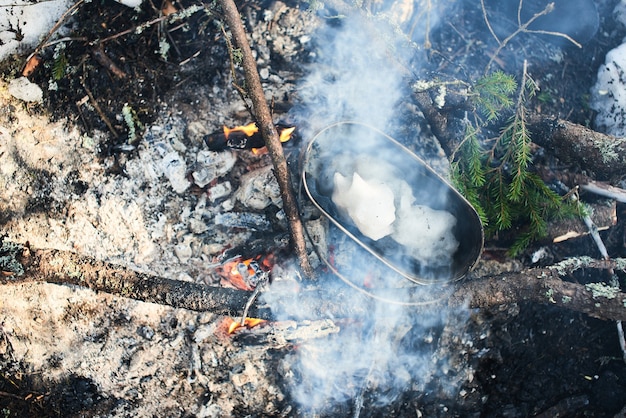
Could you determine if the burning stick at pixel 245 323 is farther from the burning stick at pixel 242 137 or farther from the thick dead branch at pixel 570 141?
the thick dead branch at pixel 570 141

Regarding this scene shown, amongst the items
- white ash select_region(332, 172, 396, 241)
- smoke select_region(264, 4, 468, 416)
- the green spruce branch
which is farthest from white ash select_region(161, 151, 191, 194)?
the green spruce branch

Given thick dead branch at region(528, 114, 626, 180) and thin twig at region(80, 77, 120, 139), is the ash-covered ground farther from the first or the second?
thick dead branch at region(528, 114, 626, 180)

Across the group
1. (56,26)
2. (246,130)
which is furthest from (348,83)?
(56,26)

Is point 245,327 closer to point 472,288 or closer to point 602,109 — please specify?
point 472,288

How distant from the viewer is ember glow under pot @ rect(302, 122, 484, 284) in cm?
312

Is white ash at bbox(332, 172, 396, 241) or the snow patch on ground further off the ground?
the snow patch on ground

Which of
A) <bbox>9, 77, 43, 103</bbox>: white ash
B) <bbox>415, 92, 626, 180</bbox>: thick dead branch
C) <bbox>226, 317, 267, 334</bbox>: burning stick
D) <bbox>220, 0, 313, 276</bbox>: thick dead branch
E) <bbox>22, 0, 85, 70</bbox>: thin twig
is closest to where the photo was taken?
<bbox>220, 0, 313, 276</bbox>: thick dead branch

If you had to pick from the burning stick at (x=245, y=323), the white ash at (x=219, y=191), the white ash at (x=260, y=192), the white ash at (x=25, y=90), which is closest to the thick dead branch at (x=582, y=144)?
the white ash at (x=260, y=192)

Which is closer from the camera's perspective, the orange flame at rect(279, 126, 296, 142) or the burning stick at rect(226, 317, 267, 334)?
the burning stick at rect(226, 317, 267, 334)

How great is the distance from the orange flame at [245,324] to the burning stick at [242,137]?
132 centimetres

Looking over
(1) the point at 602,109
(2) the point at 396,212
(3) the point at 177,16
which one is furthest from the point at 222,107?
(1) the point at 602,109

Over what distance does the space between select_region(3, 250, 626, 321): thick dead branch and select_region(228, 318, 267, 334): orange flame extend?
244 millimetres

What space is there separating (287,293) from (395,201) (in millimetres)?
1039

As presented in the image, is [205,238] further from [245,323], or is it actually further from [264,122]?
[264,122]
